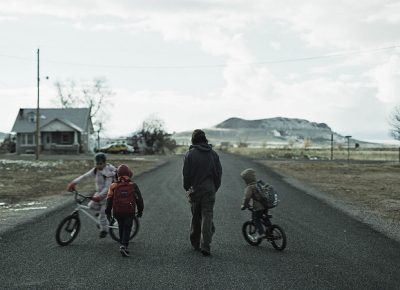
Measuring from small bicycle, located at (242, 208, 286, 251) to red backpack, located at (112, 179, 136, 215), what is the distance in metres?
1.96

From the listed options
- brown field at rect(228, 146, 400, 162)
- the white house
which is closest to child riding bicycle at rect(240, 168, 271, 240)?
brown field at rect(228, 146, 400, 162)

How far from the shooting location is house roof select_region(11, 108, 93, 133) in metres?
67.8

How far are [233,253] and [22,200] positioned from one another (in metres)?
10.2

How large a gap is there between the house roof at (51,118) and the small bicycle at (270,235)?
59.7 meters

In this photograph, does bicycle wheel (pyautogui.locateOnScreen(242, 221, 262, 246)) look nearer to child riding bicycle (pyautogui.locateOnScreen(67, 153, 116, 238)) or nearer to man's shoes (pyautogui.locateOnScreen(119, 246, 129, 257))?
man's shoes (pyautogui.locateOnScreen(119, 246, 129, 257))

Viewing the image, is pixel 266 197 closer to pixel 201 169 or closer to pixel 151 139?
pixel 201 169

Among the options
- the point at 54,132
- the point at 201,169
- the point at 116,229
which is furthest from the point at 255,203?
the point at 54,132

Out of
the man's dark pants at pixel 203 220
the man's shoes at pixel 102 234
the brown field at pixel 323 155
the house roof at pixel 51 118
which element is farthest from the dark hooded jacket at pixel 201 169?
the house roof at pixel 51 118

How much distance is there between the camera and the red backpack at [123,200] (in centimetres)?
834

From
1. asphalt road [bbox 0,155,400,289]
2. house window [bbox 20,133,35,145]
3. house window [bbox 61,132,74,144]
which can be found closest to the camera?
asphalt road [bbox 0,155,400,289]

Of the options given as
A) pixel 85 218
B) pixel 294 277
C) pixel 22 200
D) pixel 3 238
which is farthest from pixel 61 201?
pixel 294 277

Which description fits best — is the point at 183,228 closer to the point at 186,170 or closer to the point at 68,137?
the point at 186,170

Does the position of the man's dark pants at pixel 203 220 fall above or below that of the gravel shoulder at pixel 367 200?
above

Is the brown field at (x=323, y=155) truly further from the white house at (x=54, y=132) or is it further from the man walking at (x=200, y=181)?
the man walking at (x=200, y=181)
